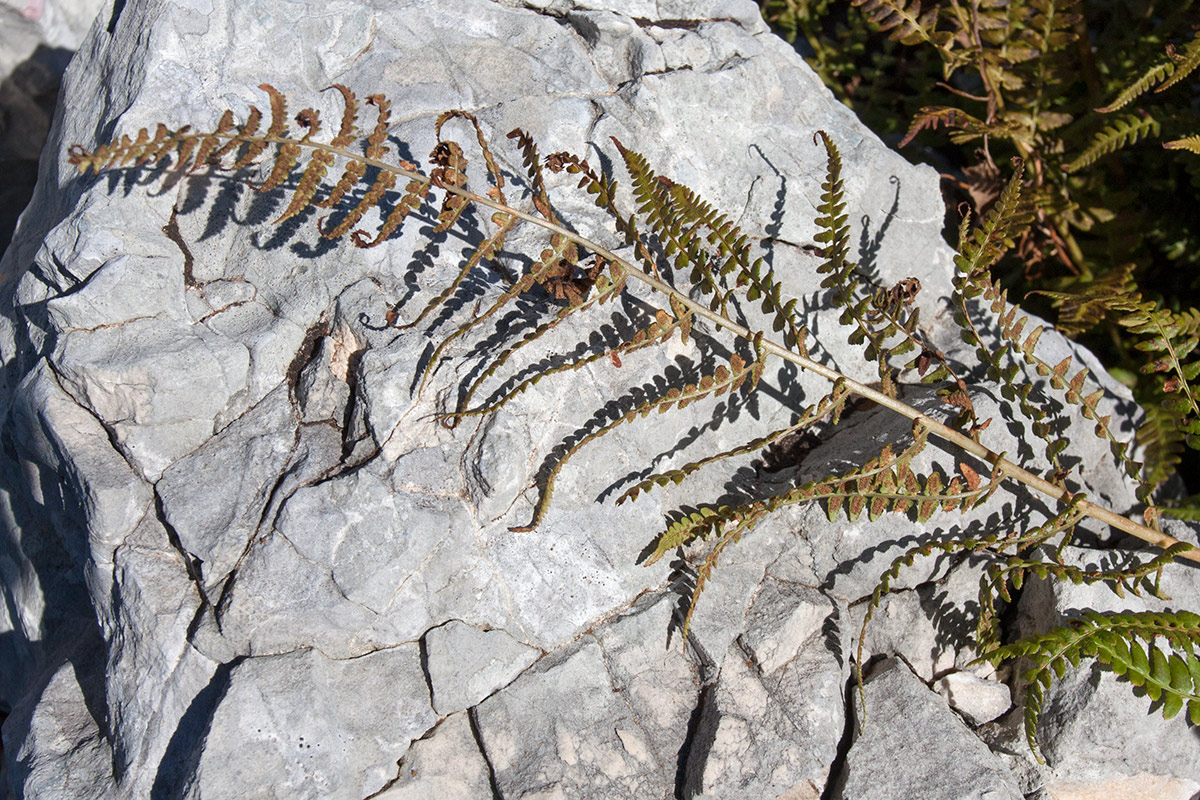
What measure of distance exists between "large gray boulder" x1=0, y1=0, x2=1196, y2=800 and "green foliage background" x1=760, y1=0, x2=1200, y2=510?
2.50 feet

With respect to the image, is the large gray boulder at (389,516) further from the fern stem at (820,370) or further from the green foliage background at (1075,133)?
the green foliage background at (1075,133)

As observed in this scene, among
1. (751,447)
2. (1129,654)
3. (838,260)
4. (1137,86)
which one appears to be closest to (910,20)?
(1137,86)

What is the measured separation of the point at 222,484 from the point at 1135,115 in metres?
4.10

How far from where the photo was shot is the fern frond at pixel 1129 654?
2.59 metres

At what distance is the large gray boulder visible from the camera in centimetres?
268

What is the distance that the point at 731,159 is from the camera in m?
3.33

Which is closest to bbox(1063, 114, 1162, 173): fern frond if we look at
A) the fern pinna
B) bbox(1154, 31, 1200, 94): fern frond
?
bbox(1154, 31, 1200, 94): fern frond

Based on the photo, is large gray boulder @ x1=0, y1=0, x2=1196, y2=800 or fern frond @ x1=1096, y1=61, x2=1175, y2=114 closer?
large gray boulder @ x1=0, y1=0, x2=1196, y2=800

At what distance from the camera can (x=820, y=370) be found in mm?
2809

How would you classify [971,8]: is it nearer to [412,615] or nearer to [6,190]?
[412,615]

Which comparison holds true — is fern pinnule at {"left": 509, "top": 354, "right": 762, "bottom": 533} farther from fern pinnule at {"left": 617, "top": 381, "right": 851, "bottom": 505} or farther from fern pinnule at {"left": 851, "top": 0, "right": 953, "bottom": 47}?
fern pinnule at {"left": 851, "top": 0, "right": 953, "bottom": 47}

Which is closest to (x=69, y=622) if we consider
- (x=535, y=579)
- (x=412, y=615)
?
(x=412, y=615)

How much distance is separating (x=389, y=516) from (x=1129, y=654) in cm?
236

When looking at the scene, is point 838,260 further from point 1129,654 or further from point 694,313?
point 1129,654
